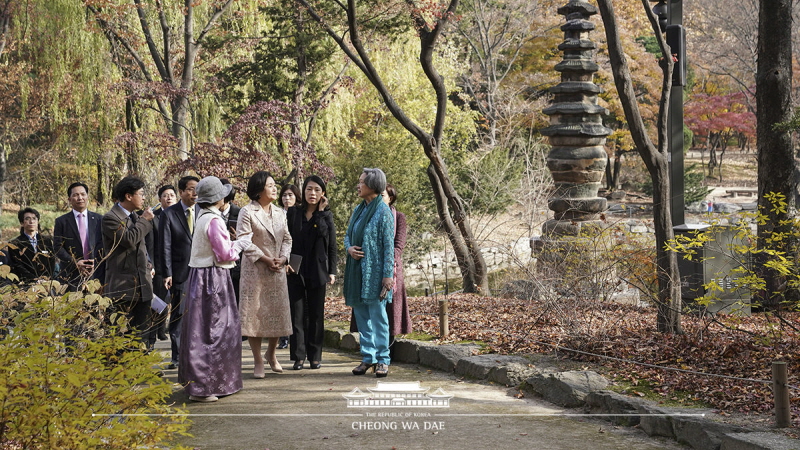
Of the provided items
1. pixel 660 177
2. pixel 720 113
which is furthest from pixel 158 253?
pixel 720 113

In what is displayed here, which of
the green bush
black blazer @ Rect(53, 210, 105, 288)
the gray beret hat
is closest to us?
the green bush

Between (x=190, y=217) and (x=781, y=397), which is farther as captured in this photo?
(x=190, y=217)

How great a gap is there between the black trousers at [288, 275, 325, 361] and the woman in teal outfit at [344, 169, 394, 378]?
1.37ft

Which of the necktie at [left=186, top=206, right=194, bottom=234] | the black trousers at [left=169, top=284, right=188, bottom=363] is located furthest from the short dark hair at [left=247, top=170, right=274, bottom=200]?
the black trousers at [left=169, top=284, right=188, bottom=363]

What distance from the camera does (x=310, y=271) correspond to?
24.3 ft

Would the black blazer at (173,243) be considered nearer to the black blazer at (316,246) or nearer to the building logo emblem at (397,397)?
the black blazer at (316,246)

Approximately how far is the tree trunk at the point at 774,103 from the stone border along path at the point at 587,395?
460 cm

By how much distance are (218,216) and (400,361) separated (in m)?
2.60

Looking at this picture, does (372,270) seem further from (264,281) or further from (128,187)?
(128,187)

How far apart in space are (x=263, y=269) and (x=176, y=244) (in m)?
1.33

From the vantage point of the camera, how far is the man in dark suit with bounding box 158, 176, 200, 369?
304 inches

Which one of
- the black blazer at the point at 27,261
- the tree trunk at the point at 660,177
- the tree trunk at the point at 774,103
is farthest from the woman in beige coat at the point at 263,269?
the tree trunk at the point at 774,103

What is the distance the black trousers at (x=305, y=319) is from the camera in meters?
7.34

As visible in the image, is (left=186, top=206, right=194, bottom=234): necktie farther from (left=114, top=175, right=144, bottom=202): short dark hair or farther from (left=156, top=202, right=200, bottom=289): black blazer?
(left=114, top=175, right=144, bottom=202): short dark hair
